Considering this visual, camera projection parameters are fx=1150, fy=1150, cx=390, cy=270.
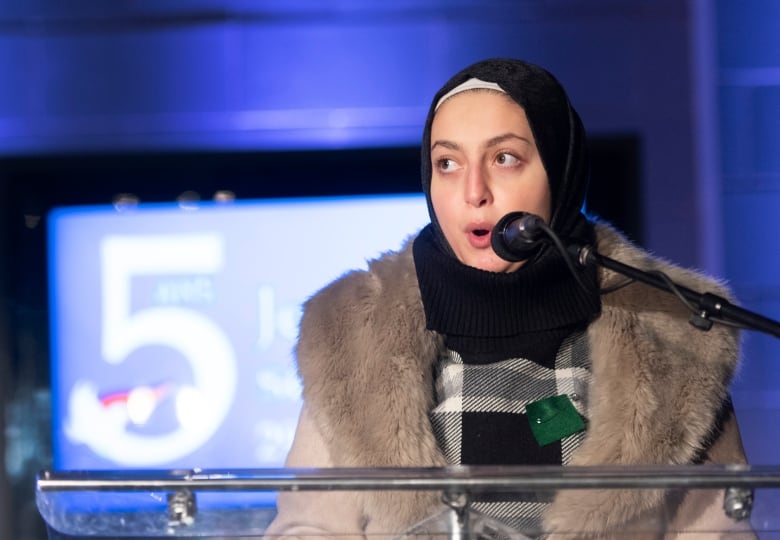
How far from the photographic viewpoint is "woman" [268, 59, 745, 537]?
144 cm

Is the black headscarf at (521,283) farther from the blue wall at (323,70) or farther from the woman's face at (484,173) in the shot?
the blue wall at (323,70)

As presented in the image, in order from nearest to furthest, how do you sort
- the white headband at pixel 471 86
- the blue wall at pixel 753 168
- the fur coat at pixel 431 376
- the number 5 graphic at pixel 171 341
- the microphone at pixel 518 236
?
the microphone at pixel 518 236 < the fur coat at pixel 431 376 < the white headband at pixel 471 86 < the blue wall at pixel 753 168 < the number 5 graphic at pixel 171 341

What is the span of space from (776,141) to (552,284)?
4.82ft

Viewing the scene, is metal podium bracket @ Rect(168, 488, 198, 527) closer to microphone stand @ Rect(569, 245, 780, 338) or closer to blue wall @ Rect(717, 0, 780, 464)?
microphone stand @ Rect(569, 245, 780, 338)

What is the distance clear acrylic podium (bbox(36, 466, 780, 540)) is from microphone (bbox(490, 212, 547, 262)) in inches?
10.2

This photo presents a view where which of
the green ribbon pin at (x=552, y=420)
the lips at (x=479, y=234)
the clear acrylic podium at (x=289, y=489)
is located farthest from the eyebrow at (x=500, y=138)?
the clear acrylic podium at (x=289, y=489)

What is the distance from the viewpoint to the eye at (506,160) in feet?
4.93

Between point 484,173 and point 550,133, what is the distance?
111 millimetres

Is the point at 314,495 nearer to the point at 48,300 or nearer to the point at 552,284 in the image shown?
the point at 552,284

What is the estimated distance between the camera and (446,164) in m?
1.53

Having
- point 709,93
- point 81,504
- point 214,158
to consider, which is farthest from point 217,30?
point 81,504

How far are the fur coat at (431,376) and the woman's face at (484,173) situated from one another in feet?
0.43

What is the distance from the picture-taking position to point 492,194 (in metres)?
1.48

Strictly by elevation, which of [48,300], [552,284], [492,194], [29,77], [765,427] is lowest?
[765,427]
